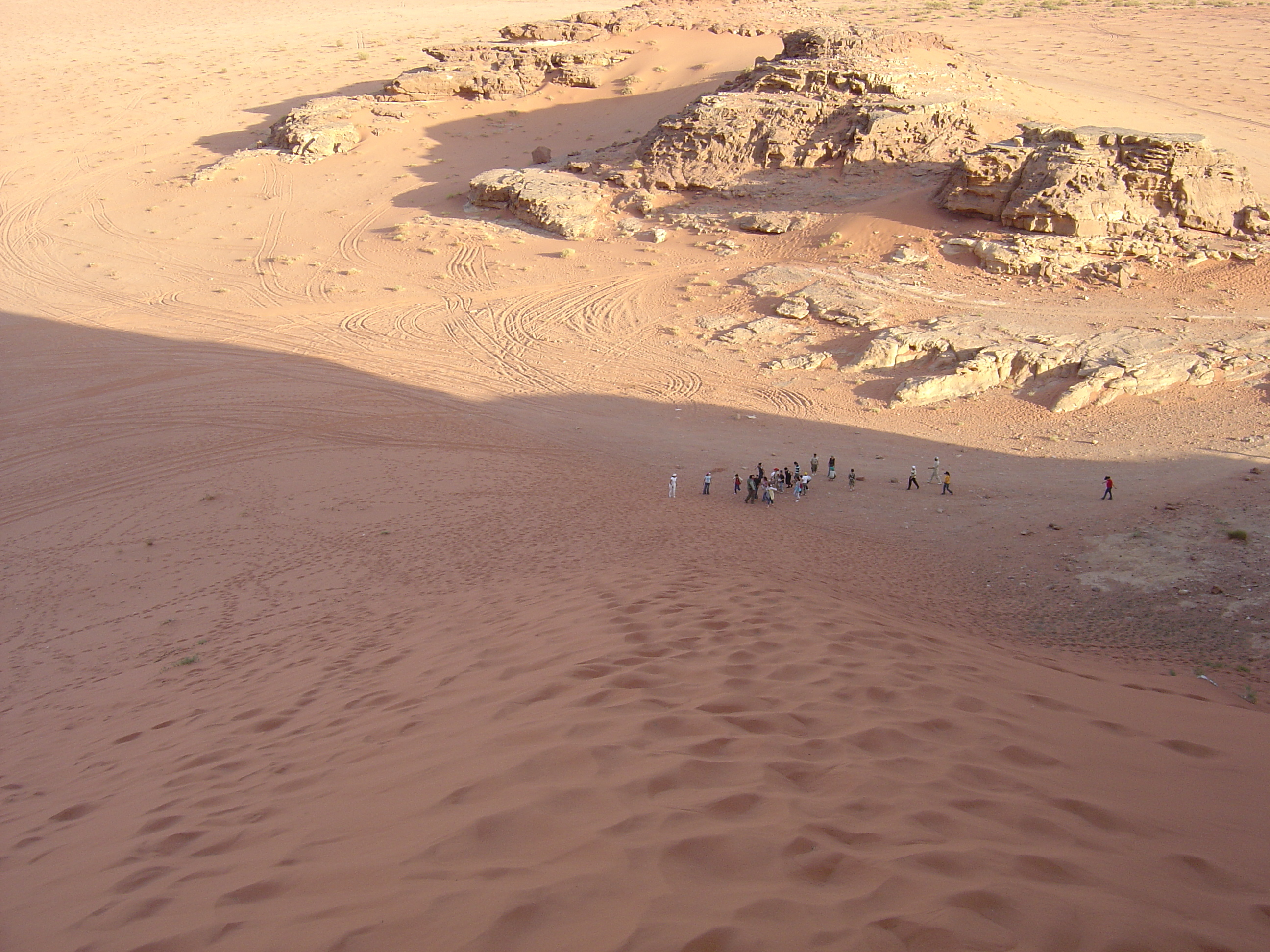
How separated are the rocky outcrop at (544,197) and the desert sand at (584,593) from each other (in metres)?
0.91

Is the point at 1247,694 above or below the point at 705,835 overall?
below

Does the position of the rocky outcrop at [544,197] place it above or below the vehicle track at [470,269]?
above

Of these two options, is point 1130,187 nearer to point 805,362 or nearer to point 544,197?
point 805,362

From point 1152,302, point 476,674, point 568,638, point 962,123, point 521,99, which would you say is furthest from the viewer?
point 521,99

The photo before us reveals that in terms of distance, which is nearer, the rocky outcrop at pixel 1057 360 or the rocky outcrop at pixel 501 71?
the rocky outcrop at pixel 1057 360

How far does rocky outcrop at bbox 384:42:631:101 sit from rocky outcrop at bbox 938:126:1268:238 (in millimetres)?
26344

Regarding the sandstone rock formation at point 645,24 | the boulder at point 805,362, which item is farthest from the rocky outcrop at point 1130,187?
the sandstone rock formation at point 645,24

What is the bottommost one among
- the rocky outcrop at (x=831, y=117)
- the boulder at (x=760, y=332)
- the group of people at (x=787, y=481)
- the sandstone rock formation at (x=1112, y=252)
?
the group of people at (x=787, y=481)

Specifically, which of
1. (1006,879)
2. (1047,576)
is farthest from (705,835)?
(1047,576)

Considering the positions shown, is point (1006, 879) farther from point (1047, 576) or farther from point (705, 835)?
point (1047, 576)

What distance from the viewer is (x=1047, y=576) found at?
1162cm

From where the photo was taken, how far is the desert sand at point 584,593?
3.43 meters

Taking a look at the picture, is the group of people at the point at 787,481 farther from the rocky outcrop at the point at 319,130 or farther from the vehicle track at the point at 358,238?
the rocky outcrop at the point at 319,130

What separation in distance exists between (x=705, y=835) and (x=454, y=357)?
21271 mm
